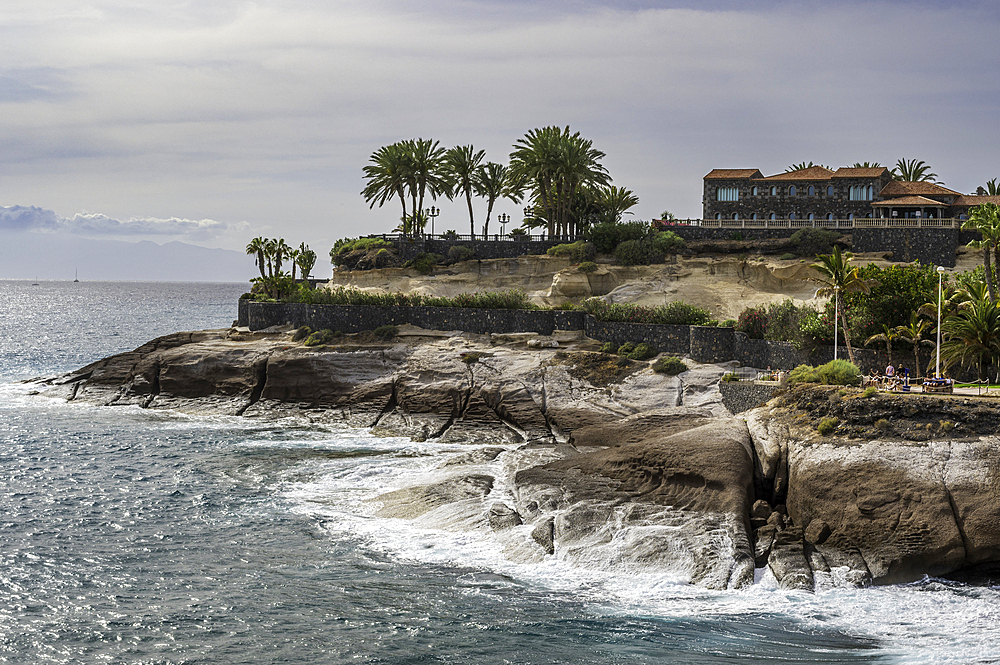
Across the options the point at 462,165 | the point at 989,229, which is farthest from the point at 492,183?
the point at 989,229

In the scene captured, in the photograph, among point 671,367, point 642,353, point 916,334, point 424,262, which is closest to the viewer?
point 916,334

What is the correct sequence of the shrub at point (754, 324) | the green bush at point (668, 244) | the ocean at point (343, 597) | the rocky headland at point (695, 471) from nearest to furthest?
the ocean at point (343, 597)
the rocky headland at point (695, 471)
the shrub at point (754, 324)
the green bush at point (668, 244)

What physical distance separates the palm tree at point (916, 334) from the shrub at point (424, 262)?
138 ft

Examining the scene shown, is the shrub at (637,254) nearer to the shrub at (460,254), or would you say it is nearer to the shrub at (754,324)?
the shrub at (460,254)

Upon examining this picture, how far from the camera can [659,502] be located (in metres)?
32.1

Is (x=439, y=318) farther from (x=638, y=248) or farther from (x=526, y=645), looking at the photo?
(x=526, y=645)

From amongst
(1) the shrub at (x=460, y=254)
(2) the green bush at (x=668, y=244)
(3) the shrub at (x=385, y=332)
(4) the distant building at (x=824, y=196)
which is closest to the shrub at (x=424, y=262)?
(1) the shrub at (x=460, y=254)

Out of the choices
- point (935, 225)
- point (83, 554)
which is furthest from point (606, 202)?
point (83, 554)

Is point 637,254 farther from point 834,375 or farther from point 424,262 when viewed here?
point 834,375

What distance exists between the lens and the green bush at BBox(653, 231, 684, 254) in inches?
2702

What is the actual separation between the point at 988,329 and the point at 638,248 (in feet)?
110

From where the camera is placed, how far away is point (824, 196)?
2864 inches

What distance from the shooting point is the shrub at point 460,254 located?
74562 mm

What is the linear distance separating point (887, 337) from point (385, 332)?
33.3 meters
